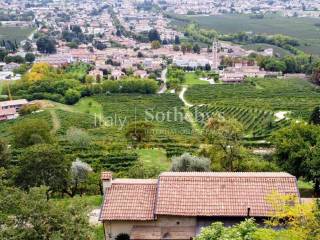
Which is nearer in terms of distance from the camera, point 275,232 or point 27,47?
point 275,232

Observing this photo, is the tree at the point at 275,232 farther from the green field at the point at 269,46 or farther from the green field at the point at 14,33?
the green field at the point at 14,33

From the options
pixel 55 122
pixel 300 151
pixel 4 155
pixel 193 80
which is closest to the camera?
pixel 300 151

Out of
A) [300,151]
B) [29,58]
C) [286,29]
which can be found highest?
[300,151]

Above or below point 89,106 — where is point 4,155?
above

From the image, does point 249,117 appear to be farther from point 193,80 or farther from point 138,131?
point 193,80

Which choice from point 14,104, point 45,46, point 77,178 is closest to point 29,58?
point 45,46

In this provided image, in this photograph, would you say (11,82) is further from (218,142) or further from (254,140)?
(218,142)

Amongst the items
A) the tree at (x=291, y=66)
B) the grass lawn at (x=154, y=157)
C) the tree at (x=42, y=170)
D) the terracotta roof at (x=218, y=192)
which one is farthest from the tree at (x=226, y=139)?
the tree at (x=291, y=66)
